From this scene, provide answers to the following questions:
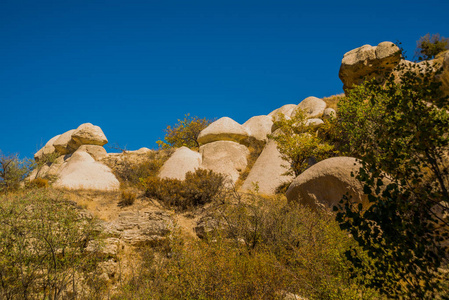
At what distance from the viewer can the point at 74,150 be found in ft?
74.0

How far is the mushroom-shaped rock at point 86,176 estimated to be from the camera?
1566cm

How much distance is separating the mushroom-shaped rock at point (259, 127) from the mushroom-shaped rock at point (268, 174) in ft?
12.2

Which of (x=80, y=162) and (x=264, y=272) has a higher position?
(x=80, y=162)

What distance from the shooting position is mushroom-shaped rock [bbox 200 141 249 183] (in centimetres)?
1794

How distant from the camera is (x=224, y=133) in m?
20.2

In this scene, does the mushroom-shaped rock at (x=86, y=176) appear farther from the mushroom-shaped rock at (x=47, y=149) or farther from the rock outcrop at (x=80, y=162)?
the mushroom-shaped rock at (x=47, y=149)

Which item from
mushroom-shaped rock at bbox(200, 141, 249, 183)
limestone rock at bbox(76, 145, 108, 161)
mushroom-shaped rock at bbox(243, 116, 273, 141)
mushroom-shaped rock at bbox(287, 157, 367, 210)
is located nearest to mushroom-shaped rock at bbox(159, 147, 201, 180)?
mushroom-shaped rock at bbox(200, 141, 249, 183)

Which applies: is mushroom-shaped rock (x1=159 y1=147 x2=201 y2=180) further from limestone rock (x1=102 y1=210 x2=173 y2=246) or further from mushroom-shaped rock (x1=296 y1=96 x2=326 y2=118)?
mushroom-shaped rock (x1=296 y1=96 x2=326 y2=118)

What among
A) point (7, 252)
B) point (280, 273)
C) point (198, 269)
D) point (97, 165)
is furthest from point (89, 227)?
point (97, 165)

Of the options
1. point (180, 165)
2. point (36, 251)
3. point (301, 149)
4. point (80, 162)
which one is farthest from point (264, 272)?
point (80, 162)

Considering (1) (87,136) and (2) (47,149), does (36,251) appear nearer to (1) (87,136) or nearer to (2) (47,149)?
(1) (87,136)

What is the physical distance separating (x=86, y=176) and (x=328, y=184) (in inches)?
533

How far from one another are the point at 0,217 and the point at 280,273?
222 inches

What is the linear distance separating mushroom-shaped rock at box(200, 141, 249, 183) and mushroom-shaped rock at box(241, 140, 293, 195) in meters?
1.62
